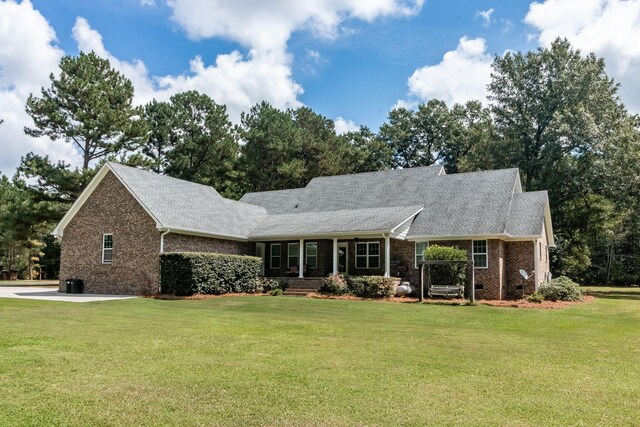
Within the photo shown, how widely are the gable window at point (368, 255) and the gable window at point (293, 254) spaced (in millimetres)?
3606

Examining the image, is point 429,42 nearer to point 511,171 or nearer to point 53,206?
point 511,171

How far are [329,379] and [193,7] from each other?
1251cm

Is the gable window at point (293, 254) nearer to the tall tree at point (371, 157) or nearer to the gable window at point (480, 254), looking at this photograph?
the gable window at point (480, 254)

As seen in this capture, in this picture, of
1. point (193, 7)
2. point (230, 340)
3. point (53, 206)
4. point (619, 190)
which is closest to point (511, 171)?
point (619, 190)

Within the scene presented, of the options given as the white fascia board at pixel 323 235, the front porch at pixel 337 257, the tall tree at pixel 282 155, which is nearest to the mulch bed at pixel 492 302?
the front porch at pixel 337 257

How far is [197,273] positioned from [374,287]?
7557 millimetres

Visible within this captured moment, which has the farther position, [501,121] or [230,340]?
[501,121]

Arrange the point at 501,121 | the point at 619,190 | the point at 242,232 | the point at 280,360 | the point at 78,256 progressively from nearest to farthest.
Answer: the point at 280,360, the point at 78,256, the point at 242,232, the point at 619,190, the point at 501,121

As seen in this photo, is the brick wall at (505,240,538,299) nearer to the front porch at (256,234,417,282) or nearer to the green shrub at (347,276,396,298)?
the front porch at (256,234,417,282)

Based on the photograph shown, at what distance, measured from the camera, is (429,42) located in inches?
758

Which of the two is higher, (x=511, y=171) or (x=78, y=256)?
(x=511, y=171)

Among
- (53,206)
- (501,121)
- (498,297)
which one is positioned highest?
(501,121)

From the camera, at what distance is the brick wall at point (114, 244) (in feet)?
76.3

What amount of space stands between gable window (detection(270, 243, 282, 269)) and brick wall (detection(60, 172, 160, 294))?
773 cm
